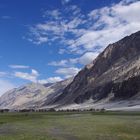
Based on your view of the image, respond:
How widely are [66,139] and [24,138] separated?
5.23m

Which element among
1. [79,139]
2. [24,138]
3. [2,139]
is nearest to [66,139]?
[79,139]

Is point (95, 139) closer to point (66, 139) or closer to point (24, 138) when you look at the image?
point (66, 139)

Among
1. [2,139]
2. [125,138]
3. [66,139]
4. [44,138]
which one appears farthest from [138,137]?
[2,139]

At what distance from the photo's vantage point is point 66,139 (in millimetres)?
44875

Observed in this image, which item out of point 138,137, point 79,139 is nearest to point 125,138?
point 138,137

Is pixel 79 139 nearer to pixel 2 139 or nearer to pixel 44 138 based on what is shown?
pixel 44 138

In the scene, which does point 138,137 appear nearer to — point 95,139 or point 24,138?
point 95,139

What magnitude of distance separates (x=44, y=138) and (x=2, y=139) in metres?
5.28

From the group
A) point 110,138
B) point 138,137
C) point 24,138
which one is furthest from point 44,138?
point 138,137

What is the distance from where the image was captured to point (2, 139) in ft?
140

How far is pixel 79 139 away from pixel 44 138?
4384 mm

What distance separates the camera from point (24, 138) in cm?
4428

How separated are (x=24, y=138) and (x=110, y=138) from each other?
1066 cm

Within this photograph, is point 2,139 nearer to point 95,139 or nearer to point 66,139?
point 66,139
